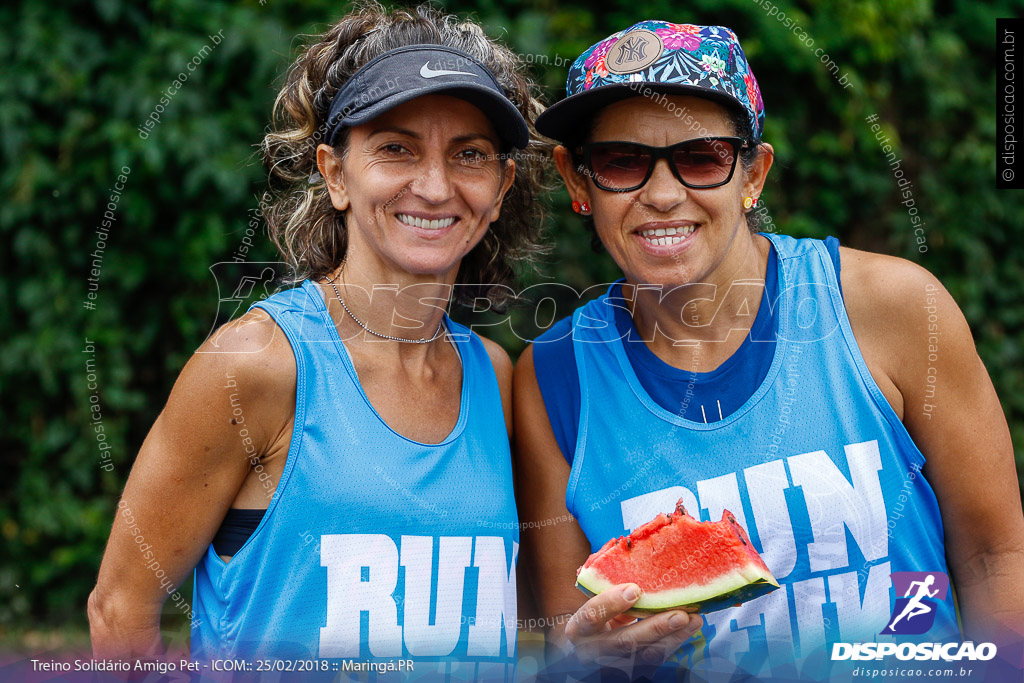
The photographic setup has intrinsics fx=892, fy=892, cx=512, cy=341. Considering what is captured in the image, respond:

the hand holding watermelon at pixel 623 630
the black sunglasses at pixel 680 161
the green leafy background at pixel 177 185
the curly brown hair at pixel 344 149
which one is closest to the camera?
A: the hand holding watermelon at pixel 623 630

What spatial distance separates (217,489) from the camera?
2.40 m

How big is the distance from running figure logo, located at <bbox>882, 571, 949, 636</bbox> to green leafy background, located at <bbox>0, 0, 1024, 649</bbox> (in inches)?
107

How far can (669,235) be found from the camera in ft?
8.77

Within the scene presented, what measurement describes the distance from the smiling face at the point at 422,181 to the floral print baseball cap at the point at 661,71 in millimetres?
283


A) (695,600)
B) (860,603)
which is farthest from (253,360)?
(860,603)

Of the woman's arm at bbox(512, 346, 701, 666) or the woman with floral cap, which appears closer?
the woman with floral cap

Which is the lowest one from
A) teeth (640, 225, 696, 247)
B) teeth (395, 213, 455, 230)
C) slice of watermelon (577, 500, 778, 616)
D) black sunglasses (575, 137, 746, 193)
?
slice of watermelon (577, 500, 778, 616)

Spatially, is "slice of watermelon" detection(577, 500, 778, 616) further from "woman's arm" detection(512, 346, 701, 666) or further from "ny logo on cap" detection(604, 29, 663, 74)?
"ny logo on cap" detection(604, 29, 663, 74)

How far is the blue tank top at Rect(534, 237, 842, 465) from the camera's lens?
264 cm

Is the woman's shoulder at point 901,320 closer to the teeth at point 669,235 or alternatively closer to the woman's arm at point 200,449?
the teeth at point 669,235

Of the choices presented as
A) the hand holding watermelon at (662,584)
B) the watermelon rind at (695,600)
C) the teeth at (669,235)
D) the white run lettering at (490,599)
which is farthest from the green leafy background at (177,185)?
the watermelon rind at (695,600)

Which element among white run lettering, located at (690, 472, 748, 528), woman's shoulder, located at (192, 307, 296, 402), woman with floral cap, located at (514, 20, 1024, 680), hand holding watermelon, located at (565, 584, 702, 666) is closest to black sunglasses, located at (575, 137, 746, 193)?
woman with floral cap, located at (514, 20, 1024, 680)

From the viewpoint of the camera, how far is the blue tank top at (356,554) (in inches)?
94.1

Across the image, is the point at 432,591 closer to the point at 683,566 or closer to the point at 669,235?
the point at 683,566
